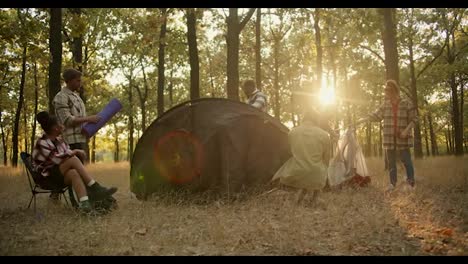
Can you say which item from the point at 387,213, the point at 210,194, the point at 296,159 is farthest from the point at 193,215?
the point at 387,213

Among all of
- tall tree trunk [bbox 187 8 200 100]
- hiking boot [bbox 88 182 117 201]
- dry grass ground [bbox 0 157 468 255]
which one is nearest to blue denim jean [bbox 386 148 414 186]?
dry grass ground [bbox 0 157 468 255]

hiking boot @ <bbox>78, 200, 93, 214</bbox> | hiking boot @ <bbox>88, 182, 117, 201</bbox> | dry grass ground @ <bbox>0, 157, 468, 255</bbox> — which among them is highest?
hiking boot @ <bbox>88, 182, 117, 201</bbox>

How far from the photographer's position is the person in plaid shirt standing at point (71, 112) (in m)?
6.88

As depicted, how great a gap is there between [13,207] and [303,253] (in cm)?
555

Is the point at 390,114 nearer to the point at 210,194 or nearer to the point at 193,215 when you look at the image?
the point at 210,194

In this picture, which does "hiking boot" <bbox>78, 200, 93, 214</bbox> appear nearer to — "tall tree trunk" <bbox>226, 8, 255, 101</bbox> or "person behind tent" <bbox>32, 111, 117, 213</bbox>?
"person behind tent" <bbox>32, 111, 117, 213</bbox>

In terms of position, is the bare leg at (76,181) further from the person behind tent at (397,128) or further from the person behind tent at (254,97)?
the person behind tent at (397,128)

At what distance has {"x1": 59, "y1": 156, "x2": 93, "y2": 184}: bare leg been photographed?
6168 millimetres

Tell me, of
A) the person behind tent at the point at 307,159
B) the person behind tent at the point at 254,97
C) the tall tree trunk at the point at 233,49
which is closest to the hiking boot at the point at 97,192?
the person behind tent at the point at 307,159

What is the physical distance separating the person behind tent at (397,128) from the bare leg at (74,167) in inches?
218

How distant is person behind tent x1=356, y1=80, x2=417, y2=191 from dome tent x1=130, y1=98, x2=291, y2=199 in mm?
2186

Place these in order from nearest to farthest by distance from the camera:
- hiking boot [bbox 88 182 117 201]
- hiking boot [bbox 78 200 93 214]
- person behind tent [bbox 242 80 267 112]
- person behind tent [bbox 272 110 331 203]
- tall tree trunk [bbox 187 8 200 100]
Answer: hiking boot [bbox 78 200 93 214] → hiking boot [bbox 88 182 117 201] → person behind tent [bbox 272 110 331 203] → person behind tent [bbox 242 80 267 112] → tall tree trunk [bbox 187 8 200 100]

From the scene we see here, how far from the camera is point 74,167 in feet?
20.4
